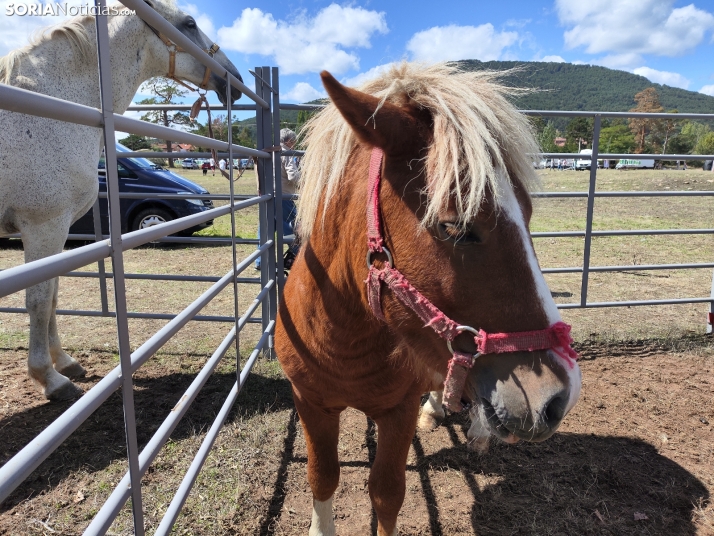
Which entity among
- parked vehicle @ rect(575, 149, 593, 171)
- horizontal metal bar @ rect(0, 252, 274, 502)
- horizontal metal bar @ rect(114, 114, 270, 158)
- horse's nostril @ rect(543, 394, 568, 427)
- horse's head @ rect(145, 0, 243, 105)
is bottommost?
horse's nostril @ rect(543, 394, 568, 427)

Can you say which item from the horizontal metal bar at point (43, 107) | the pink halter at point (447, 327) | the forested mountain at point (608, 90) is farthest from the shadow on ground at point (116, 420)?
the forested mountain at point (608, 90)

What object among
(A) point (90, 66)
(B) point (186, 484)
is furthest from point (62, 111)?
(A) point (90, 66)

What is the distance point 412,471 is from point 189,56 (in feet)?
10.5

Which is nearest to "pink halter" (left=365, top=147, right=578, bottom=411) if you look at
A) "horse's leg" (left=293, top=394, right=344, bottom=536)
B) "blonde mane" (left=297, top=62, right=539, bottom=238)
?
"blonde mane" (left=297, top=62, right=539, bottom=238)

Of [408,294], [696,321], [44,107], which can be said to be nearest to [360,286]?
[408,294]

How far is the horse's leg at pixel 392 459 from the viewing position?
199 centimetres

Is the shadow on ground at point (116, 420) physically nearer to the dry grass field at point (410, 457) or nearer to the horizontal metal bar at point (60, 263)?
the dry grass field at point (410, 457)

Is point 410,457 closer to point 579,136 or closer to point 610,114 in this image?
point 610,114

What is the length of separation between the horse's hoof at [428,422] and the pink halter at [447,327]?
185 centimetres

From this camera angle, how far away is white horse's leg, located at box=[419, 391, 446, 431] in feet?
10.3

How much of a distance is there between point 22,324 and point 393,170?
4820 millimetres

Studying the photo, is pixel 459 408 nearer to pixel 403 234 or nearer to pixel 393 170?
pixel 403 234

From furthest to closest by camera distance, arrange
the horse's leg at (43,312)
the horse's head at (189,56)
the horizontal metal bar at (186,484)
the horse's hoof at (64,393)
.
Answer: the horse's head at (189,56) → the horse's hoof at (64,393) → the horse's leg at (43,312) → the horizontal metal bar at (186,484)

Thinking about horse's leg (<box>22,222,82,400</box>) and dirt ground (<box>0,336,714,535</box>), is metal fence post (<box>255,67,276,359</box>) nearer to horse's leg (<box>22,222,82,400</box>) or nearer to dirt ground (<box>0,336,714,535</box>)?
dirt ground (<box>0,336,714,535</box>)
